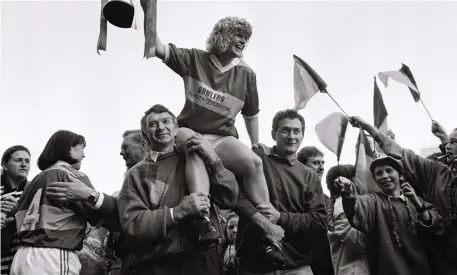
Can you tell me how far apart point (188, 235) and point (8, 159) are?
→ 210cm

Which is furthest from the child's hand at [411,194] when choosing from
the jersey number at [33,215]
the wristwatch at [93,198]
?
the jersey number at [33,215]

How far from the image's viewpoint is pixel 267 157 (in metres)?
4.43

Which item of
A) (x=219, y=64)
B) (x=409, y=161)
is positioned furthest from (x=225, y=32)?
(x=409, y=161)

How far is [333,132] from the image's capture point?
15.0 feet

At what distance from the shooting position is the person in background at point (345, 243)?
471 centimetres

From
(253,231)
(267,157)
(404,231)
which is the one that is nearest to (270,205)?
(253,231)

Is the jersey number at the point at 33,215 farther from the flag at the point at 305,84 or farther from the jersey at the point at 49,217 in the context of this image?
the flag at the point at 305,84

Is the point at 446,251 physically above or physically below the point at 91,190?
below

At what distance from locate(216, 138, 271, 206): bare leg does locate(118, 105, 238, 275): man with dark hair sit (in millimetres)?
164

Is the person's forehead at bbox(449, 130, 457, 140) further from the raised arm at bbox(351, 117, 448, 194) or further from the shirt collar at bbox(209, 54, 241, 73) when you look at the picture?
the shirt collar at bbox(209, 54, 241, 73)

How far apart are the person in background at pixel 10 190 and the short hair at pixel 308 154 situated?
7.83ft

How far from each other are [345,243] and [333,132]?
3.16 feet

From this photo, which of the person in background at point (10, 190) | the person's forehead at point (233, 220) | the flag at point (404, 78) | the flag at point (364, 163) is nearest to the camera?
the person in background at point (10, 190)

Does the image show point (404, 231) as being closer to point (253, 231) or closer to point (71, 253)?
point (253, 231)
